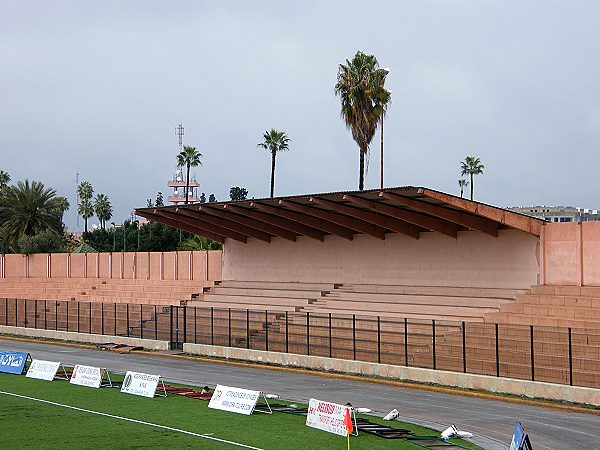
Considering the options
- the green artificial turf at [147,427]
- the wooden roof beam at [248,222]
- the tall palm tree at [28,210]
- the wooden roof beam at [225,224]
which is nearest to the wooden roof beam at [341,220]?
the wooden roof beam at [248,222]

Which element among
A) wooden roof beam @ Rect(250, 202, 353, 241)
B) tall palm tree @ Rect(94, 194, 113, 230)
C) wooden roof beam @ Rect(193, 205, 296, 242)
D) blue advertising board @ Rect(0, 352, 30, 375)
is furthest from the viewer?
tall palm tree @ Rect(94, 194, 113, 230)

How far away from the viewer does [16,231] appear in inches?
3381

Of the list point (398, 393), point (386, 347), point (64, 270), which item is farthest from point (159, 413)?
point (64, 270)

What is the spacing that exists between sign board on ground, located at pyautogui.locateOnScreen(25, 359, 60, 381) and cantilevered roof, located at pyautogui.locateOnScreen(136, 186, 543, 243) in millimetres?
14104

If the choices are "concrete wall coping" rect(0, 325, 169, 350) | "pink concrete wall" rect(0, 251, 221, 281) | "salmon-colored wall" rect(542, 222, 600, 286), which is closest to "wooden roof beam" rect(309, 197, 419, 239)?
"salmon-colored wall" rect(542, 222, 600, 286)

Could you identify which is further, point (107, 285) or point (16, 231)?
point (16, 231)

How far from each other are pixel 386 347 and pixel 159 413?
12.4 m

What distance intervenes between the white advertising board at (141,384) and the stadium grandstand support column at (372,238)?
13024 mm

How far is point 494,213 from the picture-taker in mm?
37062

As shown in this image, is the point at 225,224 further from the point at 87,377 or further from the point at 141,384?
the point at 141,384

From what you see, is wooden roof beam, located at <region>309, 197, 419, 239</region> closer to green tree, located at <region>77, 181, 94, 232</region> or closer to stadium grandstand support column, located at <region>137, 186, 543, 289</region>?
stadium grandstand support column, located at <region>137, 186, 543, 289</region>

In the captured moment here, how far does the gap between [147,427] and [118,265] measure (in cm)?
4669

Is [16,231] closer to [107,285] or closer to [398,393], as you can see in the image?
[107,285]

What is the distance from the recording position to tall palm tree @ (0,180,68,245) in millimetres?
85200
